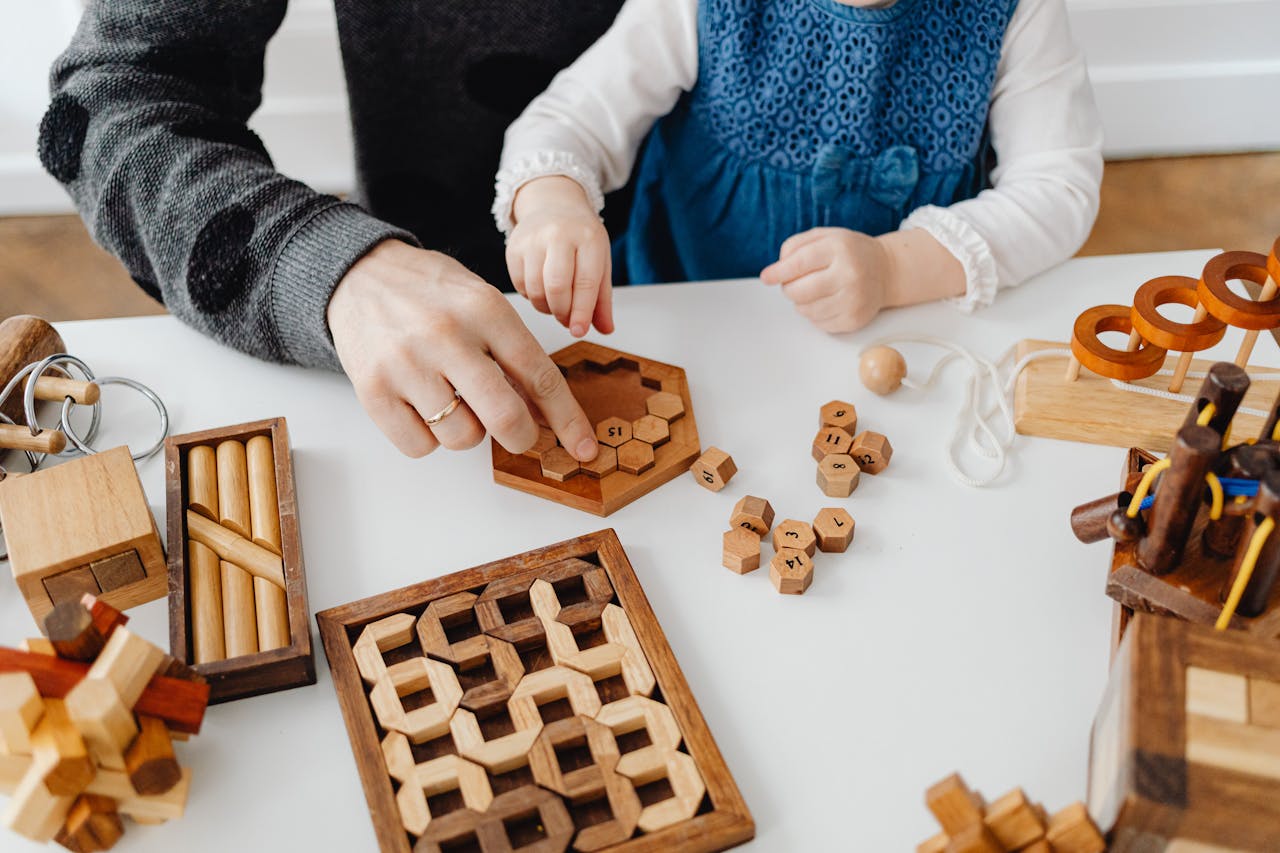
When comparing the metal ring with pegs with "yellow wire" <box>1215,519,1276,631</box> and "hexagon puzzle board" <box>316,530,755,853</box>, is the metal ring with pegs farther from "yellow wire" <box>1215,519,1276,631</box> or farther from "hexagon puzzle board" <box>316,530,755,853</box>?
"yellow wire" <box>1215,519,1276,631</box>

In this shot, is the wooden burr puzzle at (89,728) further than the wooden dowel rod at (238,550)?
No

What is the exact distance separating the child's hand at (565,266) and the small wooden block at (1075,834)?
516mm

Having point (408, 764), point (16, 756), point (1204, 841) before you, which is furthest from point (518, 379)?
point (1204, 841)

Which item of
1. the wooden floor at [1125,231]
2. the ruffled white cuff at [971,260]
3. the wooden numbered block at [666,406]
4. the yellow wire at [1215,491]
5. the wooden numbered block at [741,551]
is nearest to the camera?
the yellow wire at [1215,491]

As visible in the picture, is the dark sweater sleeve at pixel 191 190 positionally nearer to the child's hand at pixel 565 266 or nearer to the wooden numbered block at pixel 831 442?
the child's hand at pixel 565 266

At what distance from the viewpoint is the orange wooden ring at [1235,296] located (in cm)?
73

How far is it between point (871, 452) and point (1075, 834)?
326 mm

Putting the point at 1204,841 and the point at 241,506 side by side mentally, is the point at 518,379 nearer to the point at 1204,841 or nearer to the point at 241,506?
the point at 241,506

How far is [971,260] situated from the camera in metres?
0.93

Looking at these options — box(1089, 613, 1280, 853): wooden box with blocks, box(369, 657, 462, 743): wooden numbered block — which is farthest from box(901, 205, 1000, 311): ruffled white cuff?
box(369, 657, 462, 743): wooden numbered block

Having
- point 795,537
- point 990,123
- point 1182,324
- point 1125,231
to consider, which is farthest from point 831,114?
point 1125,231

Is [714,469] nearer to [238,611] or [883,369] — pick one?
[883,369]

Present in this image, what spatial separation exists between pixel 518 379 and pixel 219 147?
1.16ft

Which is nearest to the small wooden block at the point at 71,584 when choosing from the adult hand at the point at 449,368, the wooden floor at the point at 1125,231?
the adult hand at the point at 449,368
